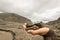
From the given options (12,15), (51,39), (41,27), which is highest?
(12,15)

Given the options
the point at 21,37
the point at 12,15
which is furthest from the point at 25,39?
the point at 12,15

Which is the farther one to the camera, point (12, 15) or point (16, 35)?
point (12, 15)

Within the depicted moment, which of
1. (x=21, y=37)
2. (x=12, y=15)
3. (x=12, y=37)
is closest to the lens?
(x=12, y=37)

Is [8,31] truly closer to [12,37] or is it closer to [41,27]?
[12,37]

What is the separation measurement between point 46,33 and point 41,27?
0.62ft

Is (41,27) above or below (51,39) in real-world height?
above

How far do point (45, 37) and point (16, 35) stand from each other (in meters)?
1.43

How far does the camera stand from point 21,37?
5645 millimetres

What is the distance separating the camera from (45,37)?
4203 millimetres

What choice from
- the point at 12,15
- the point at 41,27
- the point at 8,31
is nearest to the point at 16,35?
the point at 8,31

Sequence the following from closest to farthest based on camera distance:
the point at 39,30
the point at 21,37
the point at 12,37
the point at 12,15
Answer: the point at 39,30 < the point at 12,37 < the point at 21,37 < the point at 12,15

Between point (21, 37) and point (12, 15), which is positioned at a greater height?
point (12, 15)

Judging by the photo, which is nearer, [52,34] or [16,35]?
[52,34]

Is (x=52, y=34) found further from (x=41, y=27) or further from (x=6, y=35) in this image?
(x=6, y=35)
